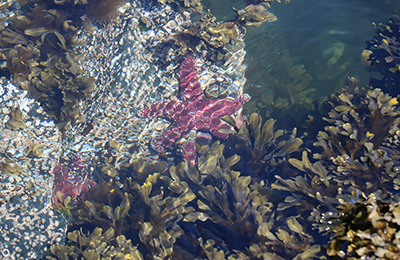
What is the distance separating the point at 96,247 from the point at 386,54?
441 centimetres

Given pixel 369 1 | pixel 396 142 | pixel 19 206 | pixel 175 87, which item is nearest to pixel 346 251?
pixel 396 142

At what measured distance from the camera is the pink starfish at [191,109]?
10.6 ft

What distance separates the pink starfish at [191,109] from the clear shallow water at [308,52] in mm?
537

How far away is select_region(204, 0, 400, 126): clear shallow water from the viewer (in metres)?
3.33

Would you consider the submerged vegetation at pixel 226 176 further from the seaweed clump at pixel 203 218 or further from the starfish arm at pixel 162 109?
the starfish arm at pixel 162 109

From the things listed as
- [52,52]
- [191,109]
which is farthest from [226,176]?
[52,52]

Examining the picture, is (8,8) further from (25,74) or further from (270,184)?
(270,184)

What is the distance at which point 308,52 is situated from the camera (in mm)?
3545

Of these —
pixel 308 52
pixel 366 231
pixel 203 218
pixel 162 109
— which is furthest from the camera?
pixel 308 52

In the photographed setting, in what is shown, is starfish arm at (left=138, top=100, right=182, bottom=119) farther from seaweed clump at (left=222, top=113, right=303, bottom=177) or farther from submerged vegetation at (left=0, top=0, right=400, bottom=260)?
seaweed clump at (left=222, top=113, right=303, bottom=177)

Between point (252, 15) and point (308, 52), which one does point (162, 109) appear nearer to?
point (252, 15)

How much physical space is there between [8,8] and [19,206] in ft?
10.0

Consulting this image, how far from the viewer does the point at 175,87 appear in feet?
10.8

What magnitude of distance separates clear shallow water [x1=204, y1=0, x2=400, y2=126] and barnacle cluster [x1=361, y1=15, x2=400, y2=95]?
11 centimetres
